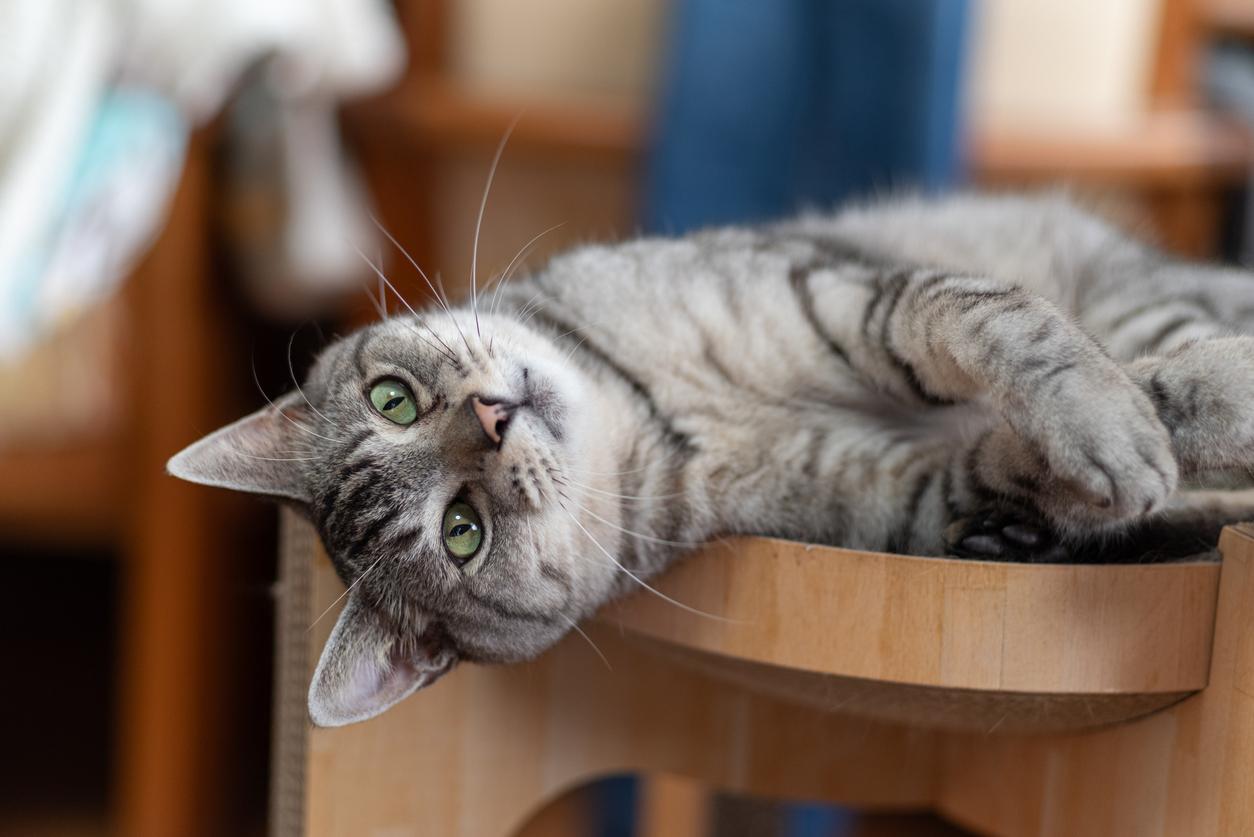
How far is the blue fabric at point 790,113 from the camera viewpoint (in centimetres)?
198

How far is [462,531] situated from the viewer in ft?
3.61

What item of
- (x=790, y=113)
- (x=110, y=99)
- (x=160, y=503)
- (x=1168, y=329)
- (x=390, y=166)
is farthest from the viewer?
(x=390, y=166)

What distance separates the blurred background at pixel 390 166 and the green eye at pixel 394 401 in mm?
742

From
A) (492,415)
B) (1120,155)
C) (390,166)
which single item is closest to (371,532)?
(492,415)

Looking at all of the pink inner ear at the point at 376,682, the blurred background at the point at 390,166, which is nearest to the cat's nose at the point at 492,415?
the pink inner ear at the point at 376,682

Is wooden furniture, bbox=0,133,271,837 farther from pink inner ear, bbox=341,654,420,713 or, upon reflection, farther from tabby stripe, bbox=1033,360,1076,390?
tabby stripe, bbox=1033,360,1076,390

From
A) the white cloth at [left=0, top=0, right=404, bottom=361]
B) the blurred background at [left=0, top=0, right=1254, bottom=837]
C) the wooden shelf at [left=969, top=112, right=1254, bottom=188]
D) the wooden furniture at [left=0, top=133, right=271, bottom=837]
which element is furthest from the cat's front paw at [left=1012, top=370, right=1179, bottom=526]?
the wooden furniture at [left=0, top=133, right=271, bottom=837]

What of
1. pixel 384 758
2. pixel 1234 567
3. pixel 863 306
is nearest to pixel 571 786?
pixel 384 758

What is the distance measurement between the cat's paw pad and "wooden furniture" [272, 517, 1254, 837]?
122 mm

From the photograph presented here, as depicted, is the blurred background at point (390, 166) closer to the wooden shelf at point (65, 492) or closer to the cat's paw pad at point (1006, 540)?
the wooden shelf at point (65, 492)

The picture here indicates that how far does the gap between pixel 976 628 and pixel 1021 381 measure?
7.9 inches

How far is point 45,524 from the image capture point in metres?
2.20

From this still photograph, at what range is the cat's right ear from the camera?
1.10 m

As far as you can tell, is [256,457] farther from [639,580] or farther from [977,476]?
[977,476]
